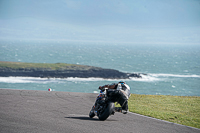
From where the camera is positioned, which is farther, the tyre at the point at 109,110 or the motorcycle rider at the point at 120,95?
the motorcycle rider at the point at 120,95

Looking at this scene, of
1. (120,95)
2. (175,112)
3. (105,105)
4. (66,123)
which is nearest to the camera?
(66,123)

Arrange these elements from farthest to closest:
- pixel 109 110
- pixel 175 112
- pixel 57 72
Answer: pixel 57 72 < pixel 175 112 < pixel 109 110

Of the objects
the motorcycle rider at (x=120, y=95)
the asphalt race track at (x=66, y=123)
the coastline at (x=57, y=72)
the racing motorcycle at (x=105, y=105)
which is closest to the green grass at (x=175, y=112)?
the asphalt race track at (x=66, y=123)

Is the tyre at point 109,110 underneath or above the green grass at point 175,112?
above

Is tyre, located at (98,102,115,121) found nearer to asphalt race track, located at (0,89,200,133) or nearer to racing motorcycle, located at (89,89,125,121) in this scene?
racing motorcycle, located at (89,89,125,121)

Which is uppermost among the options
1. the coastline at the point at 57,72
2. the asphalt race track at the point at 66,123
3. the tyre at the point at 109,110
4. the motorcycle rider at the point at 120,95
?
the coastline at the point at 57,72

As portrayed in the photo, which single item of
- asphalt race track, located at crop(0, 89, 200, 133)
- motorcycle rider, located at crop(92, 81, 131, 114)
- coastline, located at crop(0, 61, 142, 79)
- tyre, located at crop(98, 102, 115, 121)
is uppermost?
coastline, located at crop(0, 61, 142, 79)

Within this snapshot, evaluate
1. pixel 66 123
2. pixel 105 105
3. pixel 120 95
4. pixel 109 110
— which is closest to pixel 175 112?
pixel 120 95

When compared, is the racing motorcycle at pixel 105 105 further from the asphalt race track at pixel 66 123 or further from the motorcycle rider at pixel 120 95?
the asphalt race track at pixel 66 123

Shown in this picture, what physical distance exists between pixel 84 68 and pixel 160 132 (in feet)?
337

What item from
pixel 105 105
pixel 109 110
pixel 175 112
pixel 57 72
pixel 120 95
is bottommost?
pixel 175 112

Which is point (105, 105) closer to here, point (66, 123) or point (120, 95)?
point (120, 95)

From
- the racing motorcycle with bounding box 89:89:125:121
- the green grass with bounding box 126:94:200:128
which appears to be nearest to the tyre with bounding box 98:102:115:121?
the racing motorcycle with bounding box 89:89:125:121

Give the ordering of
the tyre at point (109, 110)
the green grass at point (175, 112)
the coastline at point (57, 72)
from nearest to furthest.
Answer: the tyre at point (109, 110), the green grass at point (175, 112), the coastline at point (57, 72)
